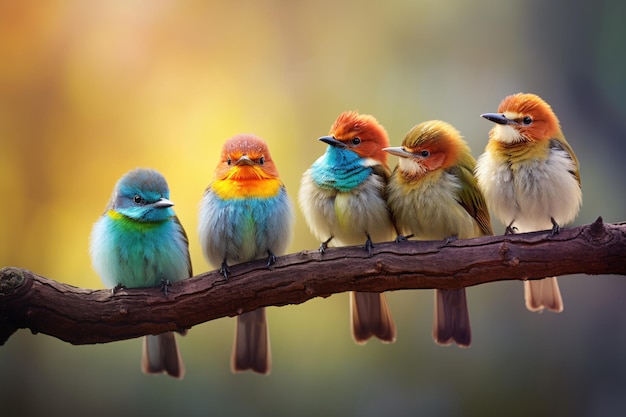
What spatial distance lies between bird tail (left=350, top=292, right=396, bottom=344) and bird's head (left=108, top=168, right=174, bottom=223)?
0.80 metres

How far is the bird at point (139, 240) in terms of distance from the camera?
2389mm

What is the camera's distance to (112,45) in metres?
3.30

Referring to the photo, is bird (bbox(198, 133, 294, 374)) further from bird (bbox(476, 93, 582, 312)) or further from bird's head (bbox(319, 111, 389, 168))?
bird (bbox(476, 93, 582, 312))

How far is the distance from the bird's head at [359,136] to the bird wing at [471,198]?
292 millimetres

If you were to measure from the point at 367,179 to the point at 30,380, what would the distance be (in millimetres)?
1876

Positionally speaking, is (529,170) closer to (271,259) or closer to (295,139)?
(271,259)

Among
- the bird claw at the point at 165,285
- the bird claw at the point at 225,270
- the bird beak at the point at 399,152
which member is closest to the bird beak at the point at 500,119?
the bird beak at the point at 399,152

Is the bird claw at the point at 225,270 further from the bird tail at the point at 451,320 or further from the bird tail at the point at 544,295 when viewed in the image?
the bird tail at the point at 544,295

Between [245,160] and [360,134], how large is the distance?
0.43 metres

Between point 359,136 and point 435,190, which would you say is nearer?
point 435,190

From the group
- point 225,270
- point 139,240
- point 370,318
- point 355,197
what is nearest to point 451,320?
point 370,318

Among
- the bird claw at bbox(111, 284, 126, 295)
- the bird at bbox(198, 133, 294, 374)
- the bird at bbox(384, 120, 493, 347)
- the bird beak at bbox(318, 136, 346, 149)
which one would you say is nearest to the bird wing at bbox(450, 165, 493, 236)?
the bird at bbox(384, 120, 493, 347)

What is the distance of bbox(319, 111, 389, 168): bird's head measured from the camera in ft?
8.13

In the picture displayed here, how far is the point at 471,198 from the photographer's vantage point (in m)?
2.40
